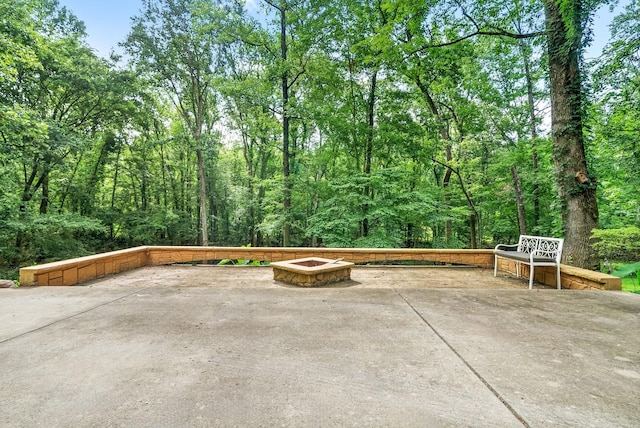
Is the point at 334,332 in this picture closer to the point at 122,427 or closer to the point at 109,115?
the point at 122,427

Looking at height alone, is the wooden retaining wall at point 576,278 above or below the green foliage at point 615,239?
below

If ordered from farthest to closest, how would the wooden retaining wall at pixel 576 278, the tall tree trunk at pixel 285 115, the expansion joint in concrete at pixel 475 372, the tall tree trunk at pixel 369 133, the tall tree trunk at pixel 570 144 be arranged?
the tall tree trunk at pixel 285 115, the tall tree trunk at pixel 369 133, the tall tree trunk at pixel 570 144, the wooden retaining wall at pixel 576 278, the expansion joint in concrete at pixel 475 372

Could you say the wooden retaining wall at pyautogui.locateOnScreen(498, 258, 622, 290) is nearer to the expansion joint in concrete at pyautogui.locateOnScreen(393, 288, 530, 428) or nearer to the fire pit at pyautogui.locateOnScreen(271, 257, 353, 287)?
the expansion joint in concrete at pyautogui.locateOnScreen(393, 288, 530, 428)

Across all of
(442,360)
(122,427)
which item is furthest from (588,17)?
(122,427)

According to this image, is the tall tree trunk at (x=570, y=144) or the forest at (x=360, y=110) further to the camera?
the forest at (x=360, y=110)

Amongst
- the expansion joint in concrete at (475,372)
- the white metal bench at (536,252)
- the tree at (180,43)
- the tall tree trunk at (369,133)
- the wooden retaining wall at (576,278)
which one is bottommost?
the expansion joint in concrete at (475,372)

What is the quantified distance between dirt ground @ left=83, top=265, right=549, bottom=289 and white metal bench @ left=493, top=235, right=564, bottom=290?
45cm

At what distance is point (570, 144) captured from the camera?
477 centimetres

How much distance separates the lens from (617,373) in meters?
1.72

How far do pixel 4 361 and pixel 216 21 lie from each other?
12.9m

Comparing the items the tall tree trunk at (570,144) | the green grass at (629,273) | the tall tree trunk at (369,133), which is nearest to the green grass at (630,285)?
the green grass at (629,273)

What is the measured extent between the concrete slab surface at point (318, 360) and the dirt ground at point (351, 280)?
3.00 ft

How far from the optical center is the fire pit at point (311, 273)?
417 centimetres

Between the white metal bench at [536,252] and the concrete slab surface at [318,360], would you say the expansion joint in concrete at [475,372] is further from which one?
the white metal bench at [536,252]
